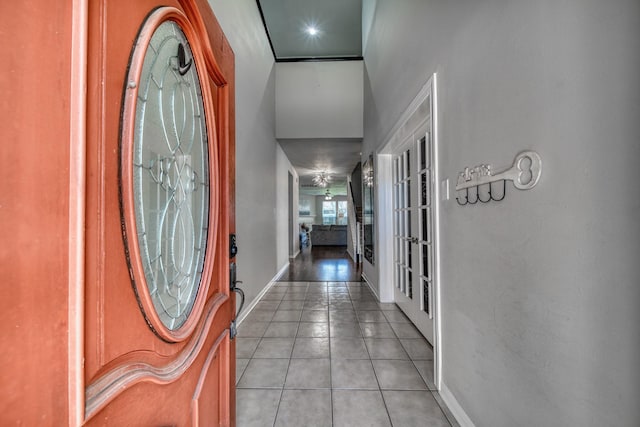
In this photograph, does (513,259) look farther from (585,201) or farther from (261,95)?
(261,95)

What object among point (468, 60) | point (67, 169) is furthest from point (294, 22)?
point (67, 169)

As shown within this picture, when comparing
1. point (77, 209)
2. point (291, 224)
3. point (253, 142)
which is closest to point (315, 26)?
point (253, 142)

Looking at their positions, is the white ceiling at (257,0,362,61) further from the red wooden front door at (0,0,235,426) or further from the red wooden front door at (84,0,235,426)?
the red wooden front door at (0,0,235,426)

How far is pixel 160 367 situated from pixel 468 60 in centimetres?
174

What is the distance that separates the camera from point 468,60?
1.36m

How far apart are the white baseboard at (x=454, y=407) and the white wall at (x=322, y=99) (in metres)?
4.08

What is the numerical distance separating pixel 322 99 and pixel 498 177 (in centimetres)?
429

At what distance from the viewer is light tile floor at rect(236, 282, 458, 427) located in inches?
62.8

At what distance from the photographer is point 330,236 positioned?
1068cm

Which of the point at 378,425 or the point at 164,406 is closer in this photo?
the point at 164,406

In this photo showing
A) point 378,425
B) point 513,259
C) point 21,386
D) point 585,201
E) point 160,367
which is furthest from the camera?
point 378,425

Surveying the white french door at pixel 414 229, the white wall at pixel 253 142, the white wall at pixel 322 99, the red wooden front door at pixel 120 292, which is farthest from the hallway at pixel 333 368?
the white wall at pixel 322 99

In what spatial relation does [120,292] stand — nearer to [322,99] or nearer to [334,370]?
[334,370]

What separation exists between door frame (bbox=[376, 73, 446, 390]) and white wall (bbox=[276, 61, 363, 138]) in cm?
164
